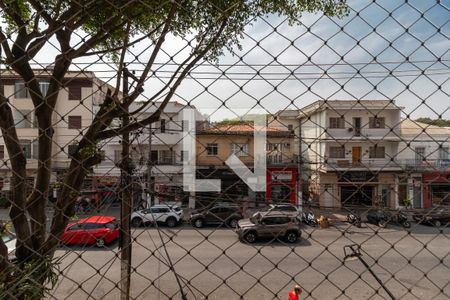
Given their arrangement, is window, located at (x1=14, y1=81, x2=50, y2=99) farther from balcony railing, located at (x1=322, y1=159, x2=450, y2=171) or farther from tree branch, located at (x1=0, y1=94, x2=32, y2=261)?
balcony railing, located at (x1=322, y1=159, x2=450, y2=171)

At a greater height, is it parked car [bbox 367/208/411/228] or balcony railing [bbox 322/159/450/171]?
balcony railing [bbox 322/159/450/171]

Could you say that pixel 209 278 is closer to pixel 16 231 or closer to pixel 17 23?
pixel 16 231

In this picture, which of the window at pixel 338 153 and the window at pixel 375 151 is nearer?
the window at pixel 375 151

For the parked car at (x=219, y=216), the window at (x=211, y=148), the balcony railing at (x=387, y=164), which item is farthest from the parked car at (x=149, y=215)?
the balcony railing at (x=387, y=164)

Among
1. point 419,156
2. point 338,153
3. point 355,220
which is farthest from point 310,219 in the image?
point 419,156

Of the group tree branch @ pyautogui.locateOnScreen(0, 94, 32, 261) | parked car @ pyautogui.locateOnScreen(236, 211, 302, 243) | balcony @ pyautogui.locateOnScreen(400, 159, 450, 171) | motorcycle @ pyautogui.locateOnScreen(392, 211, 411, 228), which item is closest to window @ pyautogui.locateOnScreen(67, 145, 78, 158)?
tree branch @ pyautogui.locateOnScreen(0, 94, 32, 261)

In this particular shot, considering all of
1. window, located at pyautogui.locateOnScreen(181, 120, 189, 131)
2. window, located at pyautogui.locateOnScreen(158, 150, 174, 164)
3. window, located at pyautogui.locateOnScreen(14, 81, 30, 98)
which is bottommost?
window, located at pyautogui.locateOnScreen(158, 150, 174, 164)

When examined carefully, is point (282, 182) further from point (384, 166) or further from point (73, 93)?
point (73, 93)

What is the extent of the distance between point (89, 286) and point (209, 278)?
2.12 meters

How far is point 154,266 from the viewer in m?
7.48

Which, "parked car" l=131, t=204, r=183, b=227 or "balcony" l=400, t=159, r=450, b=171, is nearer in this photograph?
"balcony" l=400, t=159, r=450, b=171

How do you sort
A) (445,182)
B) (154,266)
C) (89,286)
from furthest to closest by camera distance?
(154,266)
(89,286)
(445,182)

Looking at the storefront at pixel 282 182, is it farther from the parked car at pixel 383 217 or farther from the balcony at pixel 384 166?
the parked car at pixel 383 217

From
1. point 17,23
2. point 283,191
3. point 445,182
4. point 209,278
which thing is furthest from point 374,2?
point 209,278
